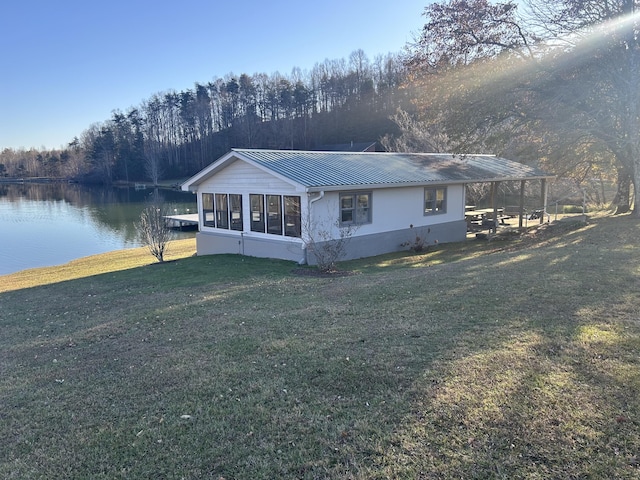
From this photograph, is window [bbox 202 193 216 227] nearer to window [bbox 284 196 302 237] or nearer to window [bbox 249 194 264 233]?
window [bbox 249 194 264 233]

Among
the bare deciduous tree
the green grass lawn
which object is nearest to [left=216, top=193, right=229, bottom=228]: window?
the bare deciduous tree

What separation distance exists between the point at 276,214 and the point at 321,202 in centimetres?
179

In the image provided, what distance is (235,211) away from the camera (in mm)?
16203

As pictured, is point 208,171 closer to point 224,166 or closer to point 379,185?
point 224,166

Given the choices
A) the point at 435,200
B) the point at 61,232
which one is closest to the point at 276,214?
the point at 435,200

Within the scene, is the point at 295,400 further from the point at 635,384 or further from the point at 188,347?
the point at 635,384

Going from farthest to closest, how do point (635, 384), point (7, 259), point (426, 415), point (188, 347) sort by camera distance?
point (7, 259) → point (188, 347) → point (635, 384) → point (426, 415)

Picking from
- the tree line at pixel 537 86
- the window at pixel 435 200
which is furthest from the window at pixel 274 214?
the tree line at pixel 537 86

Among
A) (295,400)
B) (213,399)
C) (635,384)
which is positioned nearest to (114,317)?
(213,399)

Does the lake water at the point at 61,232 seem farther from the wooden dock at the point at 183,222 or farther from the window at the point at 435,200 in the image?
the window at the point at 435,200

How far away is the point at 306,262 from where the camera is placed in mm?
13766

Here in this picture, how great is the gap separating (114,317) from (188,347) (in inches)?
110

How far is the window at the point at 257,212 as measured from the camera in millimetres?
15068

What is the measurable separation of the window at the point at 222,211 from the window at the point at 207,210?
1.16 feet
